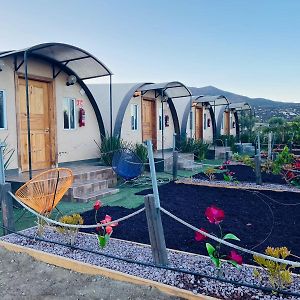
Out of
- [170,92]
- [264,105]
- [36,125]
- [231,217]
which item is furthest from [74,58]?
[264,105]

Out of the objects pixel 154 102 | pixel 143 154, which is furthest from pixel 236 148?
pixel 143 154

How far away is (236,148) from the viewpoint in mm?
17906

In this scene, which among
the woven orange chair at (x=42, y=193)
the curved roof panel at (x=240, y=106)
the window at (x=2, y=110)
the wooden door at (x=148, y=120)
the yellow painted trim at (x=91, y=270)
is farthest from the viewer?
the curved roof panel at (x=240, y=106)

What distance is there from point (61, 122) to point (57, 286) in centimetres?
666

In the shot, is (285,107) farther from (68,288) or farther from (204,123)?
(68,288)

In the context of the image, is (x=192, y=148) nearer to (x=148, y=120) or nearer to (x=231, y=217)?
(x=148, y=120)

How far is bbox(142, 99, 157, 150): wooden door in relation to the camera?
13.6m

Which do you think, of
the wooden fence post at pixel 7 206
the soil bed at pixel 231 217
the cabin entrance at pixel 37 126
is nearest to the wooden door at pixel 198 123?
the soil bed at pixel 231 217

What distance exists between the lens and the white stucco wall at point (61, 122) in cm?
764

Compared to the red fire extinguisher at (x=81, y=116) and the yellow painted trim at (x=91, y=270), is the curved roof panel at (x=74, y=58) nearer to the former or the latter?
the red fire extinguisher at (x=81, y=116)

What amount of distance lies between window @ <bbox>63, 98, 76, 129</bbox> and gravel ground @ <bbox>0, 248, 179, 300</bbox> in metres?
6.23

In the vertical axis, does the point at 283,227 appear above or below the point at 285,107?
below

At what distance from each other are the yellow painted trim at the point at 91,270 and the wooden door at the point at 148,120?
32.6 ft

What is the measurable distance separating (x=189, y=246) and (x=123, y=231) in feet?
3.49
